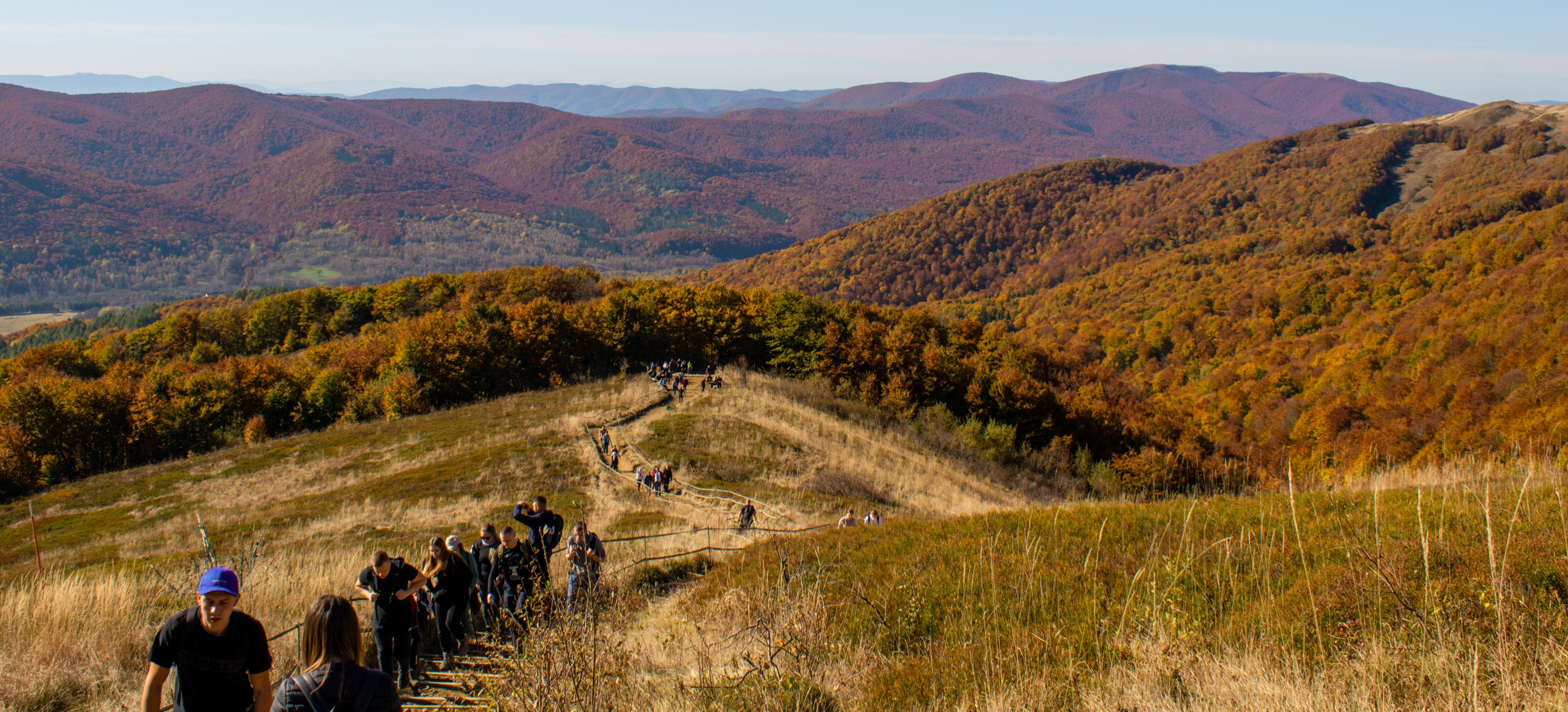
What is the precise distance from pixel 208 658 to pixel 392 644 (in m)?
2.81

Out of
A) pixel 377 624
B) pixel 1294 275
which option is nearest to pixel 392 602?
pixel 377 624

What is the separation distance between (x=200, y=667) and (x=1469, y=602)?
7155 mm

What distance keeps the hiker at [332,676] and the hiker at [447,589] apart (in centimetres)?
351

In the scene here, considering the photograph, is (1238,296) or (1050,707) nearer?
(1050,707)

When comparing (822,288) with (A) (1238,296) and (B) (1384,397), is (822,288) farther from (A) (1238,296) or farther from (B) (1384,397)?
(B) (1384,397)

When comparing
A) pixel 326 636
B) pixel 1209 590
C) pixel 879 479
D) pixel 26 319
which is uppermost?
pixel 326 636

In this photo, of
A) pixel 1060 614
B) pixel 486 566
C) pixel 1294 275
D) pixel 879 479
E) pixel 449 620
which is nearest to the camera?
pixel 1060 614

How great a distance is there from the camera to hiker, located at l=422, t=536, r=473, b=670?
7.16 meters

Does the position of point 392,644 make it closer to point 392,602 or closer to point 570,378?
point 392,602

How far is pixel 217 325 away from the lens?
65.1m

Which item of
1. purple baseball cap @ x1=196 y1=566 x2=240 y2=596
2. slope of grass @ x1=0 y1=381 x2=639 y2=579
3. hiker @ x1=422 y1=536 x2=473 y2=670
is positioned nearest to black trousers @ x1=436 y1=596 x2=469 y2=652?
hiker @ x1=422 y1=536 x2=473 y2=670

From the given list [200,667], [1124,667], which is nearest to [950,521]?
[1124,667]

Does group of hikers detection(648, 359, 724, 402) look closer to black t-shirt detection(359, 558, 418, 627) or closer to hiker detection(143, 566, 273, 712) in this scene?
black t-shirt detection(359, 558, 418, 627)

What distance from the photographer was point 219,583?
405cm
